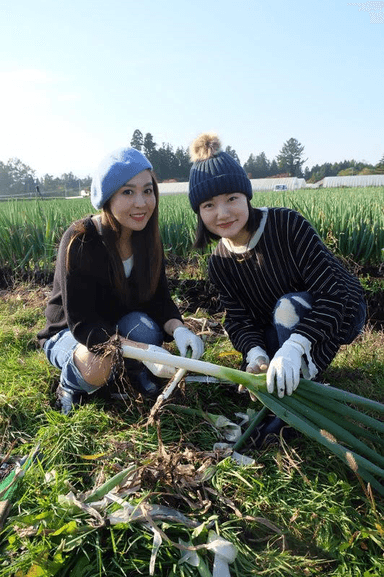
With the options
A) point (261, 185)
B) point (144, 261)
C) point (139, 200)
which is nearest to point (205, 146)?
point (139, 200)

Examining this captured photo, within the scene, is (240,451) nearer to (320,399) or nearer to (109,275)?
(320,399)

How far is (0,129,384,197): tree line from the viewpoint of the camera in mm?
46219

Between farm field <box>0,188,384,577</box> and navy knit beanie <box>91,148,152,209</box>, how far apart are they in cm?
75

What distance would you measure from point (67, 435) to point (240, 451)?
21.7 inches

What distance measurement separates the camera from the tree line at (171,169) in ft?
152

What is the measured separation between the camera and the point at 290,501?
1309 mm

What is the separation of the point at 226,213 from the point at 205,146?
260mm

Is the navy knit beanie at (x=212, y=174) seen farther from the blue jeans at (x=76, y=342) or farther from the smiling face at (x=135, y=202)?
the blue jeans at (x=76, y=342)

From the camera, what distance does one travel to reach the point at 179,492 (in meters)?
1.27

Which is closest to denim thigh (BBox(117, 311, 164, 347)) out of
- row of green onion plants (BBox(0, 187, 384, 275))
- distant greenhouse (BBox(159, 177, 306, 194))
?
row of green onion plants (BBox(0, 187, 384, 275))

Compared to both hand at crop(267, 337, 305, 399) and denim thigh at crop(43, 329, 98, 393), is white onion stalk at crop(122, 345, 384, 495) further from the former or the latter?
denim thigh at crop(43, 329, 98, 393)

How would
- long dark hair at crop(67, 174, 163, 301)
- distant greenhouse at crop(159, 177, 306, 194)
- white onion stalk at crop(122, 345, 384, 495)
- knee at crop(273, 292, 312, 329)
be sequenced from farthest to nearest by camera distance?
distant greenhouse at crop(159, 177, 306, 194) < long dark hair at crop(67, 174, 163, 301) < knee at crop(273, 292, 312, 329) < white onion stalk at crop(122, 345, 384, 495)

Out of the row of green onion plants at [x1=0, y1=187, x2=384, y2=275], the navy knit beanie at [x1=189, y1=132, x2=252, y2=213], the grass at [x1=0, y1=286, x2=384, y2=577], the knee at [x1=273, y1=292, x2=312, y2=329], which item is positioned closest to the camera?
the grass at [x1=0, y1=286, x2=384, y2=577]

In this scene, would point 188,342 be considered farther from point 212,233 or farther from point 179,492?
point 179,492
